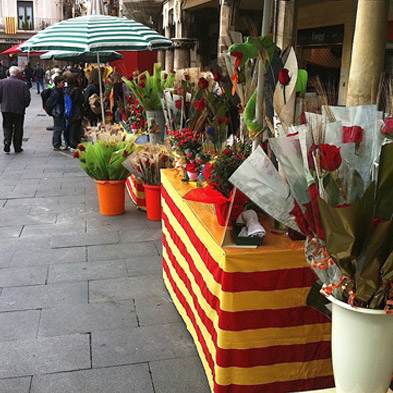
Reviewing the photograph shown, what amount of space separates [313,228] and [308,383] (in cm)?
148

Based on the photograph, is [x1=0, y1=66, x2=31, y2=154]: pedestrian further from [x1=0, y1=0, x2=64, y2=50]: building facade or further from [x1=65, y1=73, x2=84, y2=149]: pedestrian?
[x1=0, y1=0, x2=64, y2=50]: building facade

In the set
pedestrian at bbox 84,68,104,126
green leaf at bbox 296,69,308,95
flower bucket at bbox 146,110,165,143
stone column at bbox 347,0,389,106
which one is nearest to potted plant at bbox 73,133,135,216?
flower bucket at bbox 146,110,165,143

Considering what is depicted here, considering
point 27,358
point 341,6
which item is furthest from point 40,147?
point 27,358

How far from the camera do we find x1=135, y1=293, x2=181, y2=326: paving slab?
3.77m

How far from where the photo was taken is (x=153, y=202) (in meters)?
6.11

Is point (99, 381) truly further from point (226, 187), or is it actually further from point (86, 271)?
point (86, 271)

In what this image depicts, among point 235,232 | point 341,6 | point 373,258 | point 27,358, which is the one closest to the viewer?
point 373,258

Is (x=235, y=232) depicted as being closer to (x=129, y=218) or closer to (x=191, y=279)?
(x=191, y=279)

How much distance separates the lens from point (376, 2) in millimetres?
2252

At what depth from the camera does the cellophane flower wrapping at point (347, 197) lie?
1.62 metres

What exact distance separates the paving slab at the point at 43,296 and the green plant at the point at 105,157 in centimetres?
199

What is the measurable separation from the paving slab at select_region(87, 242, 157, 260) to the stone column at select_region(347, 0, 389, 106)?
323 cm

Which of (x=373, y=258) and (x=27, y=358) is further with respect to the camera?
(x=27, y=358)

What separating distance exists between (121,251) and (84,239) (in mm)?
570
